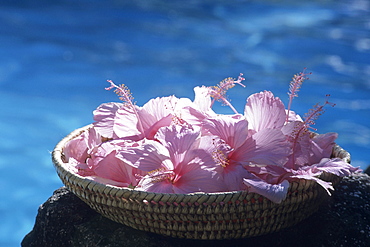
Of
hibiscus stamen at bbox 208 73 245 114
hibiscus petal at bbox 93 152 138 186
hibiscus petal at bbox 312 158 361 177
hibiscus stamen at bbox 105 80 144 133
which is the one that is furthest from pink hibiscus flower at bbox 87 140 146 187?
hibiscus petal at bbox 312 158 361 177

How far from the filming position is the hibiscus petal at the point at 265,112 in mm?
977

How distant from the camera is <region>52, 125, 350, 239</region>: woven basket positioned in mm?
792

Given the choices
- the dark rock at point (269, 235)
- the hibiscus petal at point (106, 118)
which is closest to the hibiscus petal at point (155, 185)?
the dark rock at point (269, 235)

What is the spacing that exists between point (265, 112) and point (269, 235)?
0.24 meters

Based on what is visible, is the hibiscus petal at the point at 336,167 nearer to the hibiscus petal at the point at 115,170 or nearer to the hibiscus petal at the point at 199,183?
the hibiscus petal at the point at 199,183

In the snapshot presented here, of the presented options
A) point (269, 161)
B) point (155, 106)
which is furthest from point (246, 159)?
point (155, 106)

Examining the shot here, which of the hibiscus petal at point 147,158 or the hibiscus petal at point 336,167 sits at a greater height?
the hibiscus petal at point 147,158

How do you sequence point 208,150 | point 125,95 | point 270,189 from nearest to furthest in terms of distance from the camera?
point 270,189
point 208,150
point 125,95

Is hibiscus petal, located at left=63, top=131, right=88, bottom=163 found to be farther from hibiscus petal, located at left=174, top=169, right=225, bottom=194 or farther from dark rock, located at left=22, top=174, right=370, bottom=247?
hibiscus petal, located at left=174, top=169, right=225, bottom=194

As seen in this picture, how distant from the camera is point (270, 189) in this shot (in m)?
0.79

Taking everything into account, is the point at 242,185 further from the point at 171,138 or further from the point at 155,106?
the point at 155,106

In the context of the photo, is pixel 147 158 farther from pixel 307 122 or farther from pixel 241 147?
pixel 307 122

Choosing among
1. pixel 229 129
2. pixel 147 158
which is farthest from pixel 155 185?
pixel 229 129

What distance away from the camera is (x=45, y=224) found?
1.06 metres
